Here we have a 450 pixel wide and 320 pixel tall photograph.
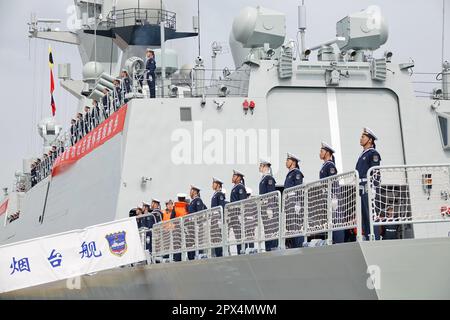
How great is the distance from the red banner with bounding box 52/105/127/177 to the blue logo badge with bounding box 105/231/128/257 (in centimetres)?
442

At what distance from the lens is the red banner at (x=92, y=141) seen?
19.5 meters

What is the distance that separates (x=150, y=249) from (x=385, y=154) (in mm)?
5234

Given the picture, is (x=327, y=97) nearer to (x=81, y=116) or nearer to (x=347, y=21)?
(x=347, y=21)

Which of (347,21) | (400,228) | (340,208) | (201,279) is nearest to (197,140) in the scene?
(347,21)

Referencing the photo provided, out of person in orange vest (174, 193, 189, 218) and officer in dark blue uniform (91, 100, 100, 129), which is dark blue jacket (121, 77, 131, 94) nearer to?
officer in dark blue uniform (91, 100, 100, 129)

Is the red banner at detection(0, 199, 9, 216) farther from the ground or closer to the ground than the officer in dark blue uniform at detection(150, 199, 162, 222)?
farther from the ground

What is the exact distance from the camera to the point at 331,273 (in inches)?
401

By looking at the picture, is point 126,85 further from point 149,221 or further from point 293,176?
point 293,176

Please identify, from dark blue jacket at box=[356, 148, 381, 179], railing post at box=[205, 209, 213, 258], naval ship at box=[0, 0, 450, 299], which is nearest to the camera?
dark blue jacket at box=[356, 148, 381, 179]

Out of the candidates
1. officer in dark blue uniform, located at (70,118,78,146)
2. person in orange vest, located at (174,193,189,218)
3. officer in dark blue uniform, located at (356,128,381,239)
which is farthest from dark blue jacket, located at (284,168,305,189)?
officer in dark blue uniform, located at (70,118,78,146)

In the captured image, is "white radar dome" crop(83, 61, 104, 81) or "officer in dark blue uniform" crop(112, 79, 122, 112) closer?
"officer in dark blue uniform" crop(112, 79, 122, 112)

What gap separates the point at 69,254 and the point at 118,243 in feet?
2.42

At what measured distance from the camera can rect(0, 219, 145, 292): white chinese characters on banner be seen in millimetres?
14727

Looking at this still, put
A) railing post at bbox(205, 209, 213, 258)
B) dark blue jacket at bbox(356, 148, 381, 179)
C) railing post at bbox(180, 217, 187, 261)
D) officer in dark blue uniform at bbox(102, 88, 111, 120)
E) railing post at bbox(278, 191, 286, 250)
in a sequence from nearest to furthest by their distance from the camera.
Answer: dark blue jacket at bbox(356, 148, 381, 179), railing post at bbox(278, 191, 286, 250), railing post at bbox(205, 209, 213, 258), railing post at bbox(180, 217, 187, 261), officer in dark blue uniform at bbox(102, 88, 111, 120)
